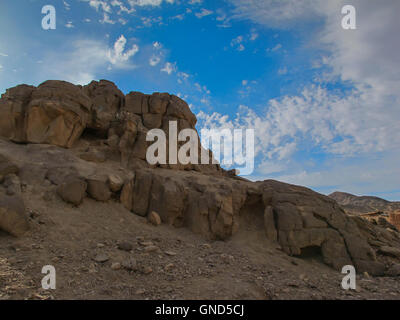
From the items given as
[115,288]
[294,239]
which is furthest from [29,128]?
[294,239]

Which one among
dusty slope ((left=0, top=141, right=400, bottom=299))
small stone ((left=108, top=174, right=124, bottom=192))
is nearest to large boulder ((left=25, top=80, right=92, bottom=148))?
dusty slope ((left=0, top=141, right=400, bottom=299))

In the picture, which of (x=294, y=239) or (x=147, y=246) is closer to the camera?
(x=147, y=246)

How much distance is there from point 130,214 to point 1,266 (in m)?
5.18

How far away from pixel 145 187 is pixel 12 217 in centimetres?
543

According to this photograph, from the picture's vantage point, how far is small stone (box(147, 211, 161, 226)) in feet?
35.3

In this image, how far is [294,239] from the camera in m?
10.7

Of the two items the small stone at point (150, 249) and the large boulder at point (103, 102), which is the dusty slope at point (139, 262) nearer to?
the small stone at point (150, 249)

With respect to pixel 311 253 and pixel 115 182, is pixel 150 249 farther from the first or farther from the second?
pixel 311 253

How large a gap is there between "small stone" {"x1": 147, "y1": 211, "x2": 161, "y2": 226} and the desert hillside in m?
0.10

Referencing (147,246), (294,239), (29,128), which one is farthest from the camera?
(29,128)

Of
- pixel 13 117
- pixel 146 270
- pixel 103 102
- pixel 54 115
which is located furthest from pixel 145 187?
pixel 13 117

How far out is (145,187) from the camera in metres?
11.8

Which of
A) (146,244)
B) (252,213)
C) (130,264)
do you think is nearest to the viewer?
(130,264)
